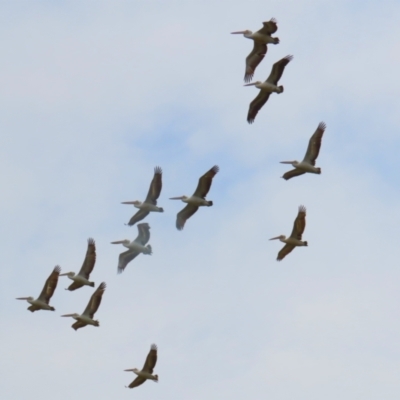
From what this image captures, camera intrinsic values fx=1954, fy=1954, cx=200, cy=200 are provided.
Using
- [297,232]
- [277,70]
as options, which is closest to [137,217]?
[297,232]

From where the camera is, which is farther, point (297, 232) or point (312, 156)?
point (297, 232)

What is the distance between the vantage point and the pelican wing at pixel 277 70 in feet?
178

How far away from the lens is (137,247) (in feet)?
193

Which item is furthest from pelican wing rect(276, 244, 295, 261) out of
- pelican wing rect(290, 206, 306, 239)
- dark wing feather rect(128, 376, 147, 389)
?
dark wing feather rect(128, 376, 147, 389)

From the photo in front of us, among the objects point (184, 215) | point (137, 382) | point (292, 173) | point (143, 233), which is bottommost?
point (137, 382)

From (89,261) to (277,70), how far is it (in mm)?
8175

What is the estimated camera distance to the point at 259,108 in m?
55.8

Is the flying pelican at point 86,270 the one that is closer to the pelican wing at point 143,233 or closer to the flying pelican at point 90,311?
the flying pelican at point 90,311

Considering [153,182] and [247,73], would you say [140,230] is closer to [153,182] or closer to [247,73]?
[153,182]

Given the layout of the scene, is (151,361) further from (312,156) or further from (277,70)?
(277,70)

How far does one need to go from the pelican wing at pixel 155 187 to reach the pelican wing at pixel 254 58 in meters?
3.88

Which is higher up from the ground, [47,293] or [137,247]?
[137,247]

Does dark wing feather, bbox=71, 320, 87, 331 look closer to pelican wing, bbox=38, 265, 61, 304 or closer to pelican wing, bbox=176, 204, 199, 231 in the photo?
pelican wing, bbox=38, 265, 61, 304

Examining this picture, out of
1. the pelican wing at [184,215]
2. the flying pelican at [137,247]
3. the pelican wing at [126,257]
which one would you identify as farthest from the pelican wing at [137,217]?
the pelican wing at [184,215]
